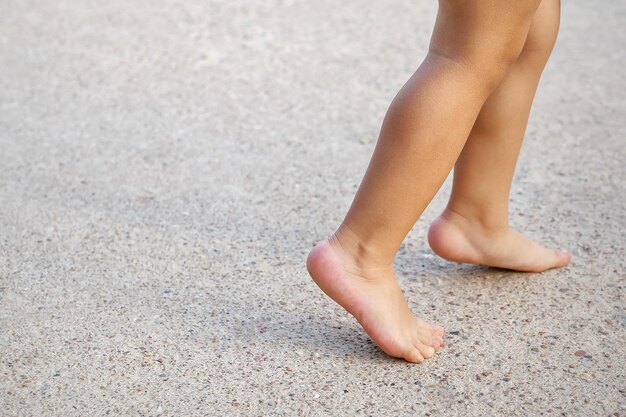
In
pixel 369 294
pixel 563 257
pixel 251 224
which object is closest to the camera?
pixel 369 294

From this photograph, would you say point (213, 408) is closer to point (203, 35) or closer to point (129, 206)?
point (129, 206)

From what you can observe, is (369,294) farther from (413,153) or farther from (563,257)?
(563,257)

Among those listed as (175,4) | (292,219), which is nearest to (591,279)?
(292,219)

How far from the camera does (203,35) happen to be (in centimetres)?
391

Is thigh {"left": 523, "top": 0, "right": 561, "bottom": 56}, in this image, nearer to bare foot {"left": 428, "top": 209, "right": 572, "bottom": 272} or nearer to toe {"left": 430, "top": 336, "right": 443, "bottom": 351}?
bare foot {"left": 428, "top": 209, "right": 572, "bottom": 272}

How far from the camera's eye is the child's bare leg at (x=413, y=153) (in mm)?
1646

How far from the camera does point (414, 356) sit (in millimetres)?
1844

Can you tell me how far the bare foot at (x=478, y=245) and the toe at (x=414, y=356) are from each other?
0.37 metres

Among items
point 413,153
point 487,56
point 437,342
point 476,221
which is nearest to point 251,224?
point 476,221

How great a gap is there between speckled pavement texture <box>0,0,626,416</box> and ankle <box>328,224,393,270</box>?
22 cm

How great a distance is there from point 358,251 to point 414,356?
0.25 meters

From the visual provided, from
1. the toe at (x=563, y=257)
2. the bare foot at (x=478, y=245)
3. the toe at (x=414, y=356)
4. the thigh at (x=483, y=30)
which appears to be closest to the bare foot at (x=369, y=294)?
the toe at (x=414, y=356)

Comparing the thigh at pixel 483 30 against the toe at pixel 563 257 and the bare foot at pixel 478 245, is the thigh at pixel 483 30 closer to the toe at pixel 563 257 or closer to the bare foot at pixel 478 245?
the bare foot at pixel 478 245

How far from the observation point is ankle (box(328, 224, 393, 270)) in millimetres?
1812
